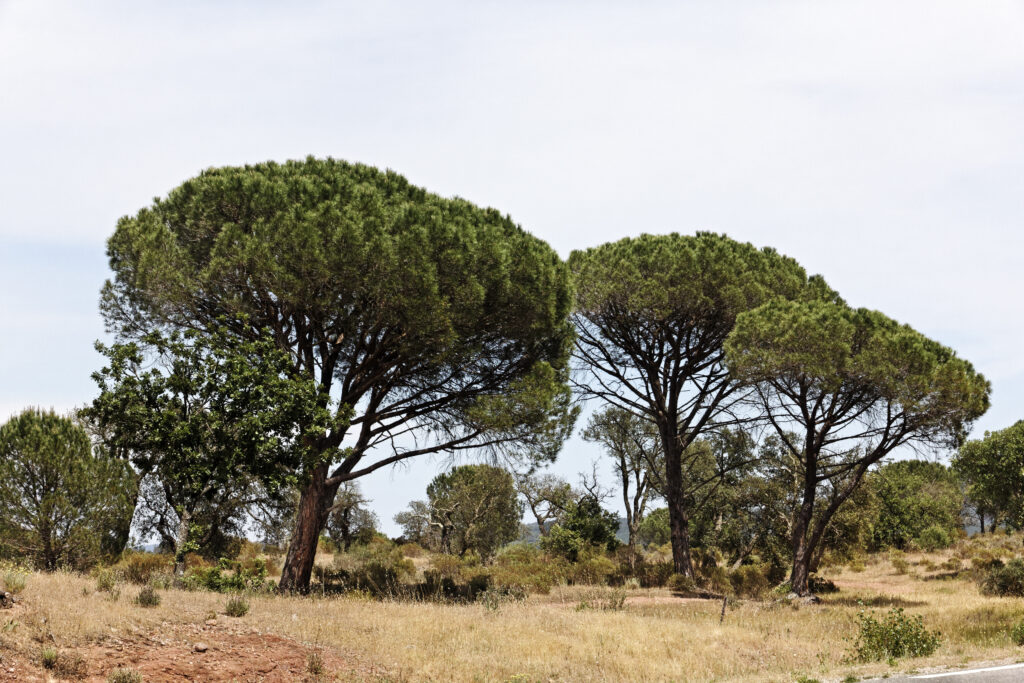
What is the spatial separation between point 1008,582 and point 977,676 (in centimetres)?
2257

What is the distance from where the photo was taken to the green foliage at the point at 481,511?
54.5m

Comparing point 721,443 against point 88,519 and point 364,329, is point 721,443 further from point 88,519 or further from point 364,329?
point 88,519

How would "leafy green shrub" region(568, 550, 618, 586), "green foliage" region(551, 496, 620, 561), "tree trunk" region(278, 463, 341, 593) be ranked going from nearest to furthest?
"tree trunk" region(278, 463, 341, 593)
"leafy green shrub" region(568, 550, 618, 586)
"green foliage" region(551, 496, 620, 561)

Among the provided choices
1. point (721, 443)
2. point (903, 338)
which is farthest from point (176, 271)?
point (721, 443)

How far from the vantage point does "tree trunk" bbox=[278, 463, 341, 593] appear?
23484mm

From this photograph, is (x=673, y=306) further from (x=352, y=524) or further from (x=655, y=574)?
(x=352, y=524)

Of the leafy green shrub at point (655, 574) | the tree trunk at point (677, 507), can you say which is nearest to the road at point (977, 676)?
the tree trunk at point (677, 507)

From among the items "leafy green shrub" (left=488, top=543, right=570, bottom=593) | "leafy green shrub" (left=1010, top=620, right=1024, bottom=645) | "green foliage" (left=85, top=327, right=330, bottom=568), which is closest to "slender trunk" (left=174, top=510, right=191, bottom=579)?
"green foliage" (left=85, top=327, right=330, bottom=568)

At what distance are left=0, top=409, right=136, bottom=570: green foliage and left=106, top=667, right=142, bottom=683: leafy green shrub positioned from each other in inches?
419

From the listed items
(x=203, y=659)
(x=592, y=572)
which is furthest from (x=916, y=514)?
(x=203, y=659)

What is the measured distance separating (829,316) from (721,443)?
660 inches

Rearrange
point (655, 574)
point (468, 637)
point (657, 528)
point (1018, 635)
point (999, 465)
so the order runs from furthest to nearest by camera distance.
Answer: point (657, 528), point (999, 465), point (655, 574), point (468, 637), point (1018, 635)

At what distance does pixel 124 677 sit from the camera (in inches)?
423

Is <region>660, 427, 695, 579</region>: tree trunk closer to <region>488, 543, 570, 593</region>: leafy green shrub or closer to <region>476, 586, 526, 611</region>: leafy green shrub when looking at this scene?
<region>488, 543, 570, 593</region>: leafy green shrub
